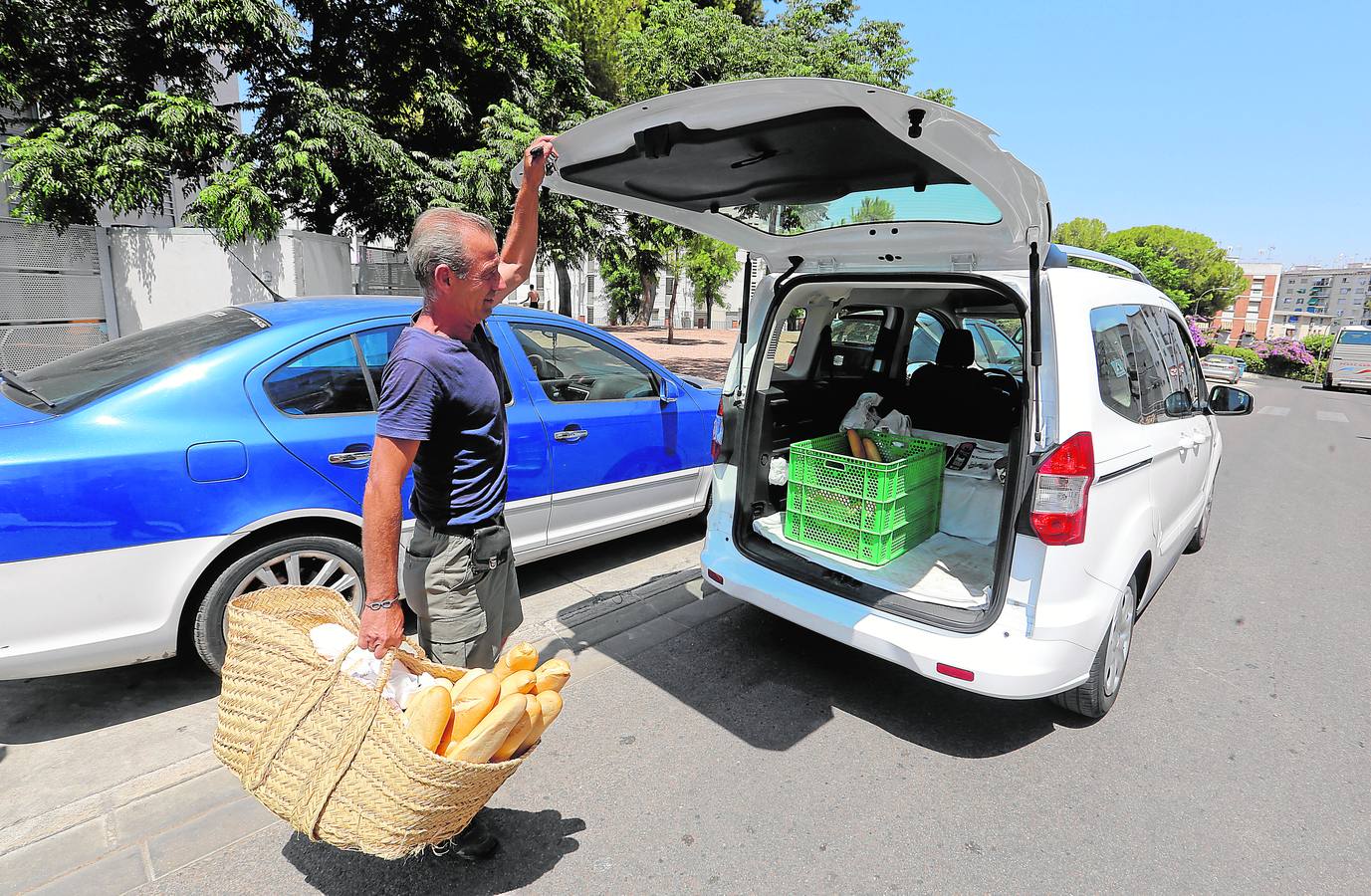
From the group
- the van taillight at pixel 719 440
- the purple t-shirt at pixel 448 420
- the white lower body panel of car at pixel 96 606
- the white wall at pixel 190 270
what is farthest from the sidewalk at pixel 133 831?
the white wall at pixel 190 270

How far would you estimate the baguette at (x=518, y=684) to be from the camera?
6.14 ft

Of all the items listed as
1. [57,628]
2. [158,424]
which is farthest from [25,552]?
[158,424]

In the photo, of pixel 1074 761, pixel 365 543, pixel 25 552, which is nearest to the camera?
pixel 365 543

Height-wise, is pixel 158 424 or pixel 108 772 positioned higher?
pixel 158 424

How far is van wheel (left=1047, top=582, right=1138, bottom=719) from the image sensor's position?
289 cm

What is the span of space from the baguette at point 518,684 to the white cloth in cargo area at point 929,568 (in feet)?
5.43

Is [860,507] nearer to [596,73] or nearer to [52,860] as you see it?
[52,860]

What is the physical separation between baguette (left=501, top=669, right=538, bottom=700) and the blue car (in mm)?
1585

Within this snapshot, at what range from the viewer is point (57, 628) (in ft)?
8.29

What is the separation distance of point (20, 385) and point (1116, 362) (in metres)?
4.52

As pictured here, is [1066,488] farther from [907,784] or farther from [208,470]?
[208,470]

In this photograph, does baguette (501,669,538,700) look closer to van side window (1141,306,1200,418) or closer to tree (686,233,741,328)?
van side window (1141,306,1200,418)

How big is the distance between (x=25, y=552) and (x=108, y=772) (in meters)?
0.84

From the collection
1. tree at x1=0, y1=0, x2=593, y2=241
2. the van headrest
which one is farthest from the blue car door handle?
tree at x1=0, y1=0, x2=593, y2=241
